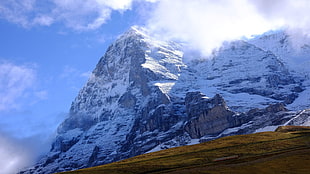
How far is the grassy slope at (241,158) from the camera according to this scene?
8738 centimetres

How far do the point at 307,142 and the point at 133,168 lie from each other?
49419mm

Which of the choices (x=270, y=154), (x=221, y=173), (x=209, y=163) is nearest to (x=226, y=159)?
(x=209, y=163)

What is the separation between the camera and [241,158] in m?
101

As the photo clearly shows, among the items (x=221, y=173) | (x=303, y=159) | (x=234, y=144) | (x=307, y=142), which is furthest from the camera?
(x=234, y=144)

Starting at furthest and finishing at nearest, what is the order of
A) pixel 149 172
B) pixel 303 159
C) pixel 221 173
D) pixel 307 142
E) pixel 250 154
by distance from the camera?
pixel 307 142
pixel 250 154
pixel 149 172
pixel 303 159
pixel 221 173

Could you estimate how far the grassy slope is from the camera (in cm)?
8738

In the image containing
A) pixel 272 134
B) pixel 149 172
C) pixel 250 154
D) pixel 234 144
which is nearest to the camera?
pixel 149 172

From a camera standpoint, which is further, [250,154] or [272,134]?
[272,134]

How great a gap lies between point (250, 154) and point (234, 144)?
18323mm

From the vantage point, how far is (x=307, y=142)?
114812 millimetres

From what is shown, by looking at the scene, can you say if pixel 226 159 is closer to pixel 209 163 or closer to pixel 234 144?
pixel 209 163

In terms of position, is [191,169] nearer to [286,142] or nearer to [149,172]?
[149,172]

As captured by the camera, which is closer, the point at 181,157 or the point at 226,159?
the point at 226,159

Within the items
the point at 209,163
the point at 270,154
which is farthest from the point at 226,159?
the point at 270,154
